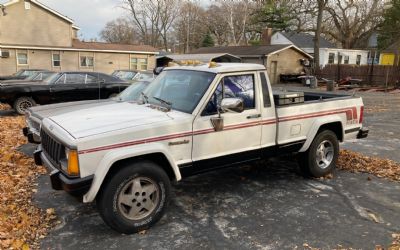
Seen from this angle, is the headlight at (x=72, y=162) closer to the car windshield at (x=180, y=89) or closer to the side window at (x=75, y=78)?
the car windshield at (x=180, y=89)

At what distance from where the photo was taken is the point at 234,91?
5.13 meters

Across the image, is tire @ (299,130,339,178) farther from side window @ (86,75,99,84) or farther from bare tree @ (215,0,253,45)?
bare tree @ (215,0,253,45)

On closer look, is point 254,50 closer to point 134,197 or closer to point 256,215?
point 256,215

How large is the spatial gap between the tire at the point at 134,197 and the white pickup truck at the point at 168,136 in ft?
0.04

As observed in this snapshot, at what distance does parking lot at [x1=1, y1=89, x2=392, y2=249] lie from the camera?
4.19 meters

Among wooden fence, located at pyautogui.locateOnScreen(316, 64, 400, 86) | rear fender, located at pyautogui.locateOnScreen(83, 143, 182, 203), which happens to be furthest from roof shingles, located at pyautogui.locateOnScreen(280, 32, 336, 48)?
rear fender, located at pyautogui.locateOnScreen(83, 143, 182, 203)

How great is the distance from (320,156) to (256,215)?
2.11 m

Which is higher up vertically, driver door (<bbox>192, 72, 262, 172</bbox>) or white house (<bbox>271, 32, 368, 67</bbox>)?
white house (<bbox>271, 32, 368, 67</bbox>)

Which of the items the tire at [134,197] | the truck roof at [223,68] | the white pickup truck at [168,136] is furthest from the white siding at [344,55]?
the tire at [134,197]

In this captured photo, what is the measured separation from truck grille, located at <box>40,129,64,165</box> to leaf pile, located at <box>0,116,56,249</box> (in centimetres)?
81

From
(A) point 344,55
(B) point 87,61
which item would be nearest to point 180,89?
(B) point 87,61

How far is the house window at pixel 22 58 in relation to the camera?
31.8 metres

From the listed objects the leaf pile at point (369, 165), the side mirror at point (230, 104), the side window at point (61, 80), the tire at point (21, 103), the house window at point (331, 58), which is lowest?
the leaf pile at point (369, 165)

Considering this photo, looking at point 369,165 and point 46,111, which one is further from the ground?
point 46,111
